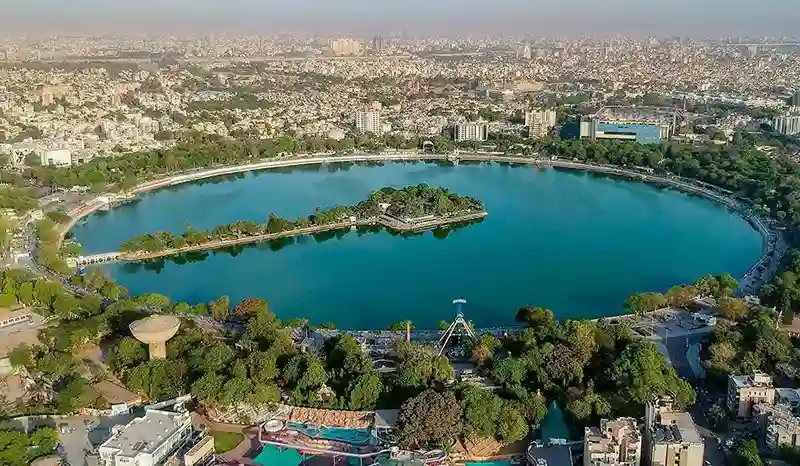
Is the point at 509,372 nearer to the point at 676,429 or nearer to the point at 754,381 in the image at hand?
the point at 676,429

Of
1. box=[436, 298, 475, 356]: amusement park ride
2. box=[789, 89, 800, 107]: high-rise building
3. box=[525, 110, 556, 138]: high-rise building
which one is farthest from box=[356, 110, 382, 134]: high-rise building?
box=[436, 298, 475, 356]: amusement park ride

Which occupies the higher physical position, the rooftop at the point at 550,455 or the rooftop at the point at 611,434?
the rooftop at the point at 611,434

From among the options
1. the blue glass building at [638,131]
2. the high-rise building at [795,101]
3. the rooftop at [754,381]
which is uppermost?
the high-rise building at [795,101]

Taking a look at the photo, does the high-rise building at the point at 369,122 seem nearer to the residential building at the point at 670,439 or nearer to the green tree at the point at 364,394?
the green tree at the point at 364,394

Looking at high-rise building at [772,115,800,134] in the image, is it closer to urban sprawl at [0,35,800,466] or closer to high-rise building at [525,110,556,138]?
urban sprawl at [0,35,800,466]

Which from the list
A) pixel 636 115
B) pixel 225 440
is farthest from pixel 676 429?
pixel 636 115

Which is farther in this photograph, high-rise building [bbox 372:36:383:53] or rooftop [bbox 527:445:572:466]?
high-rise building [bbox 372:36:383:53]

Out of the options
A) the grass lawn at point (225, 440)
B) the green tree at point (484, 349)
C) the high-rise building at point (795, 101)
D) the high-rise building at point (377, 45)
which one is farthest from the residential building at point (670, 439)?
the high-rise building at point (377, 45)
